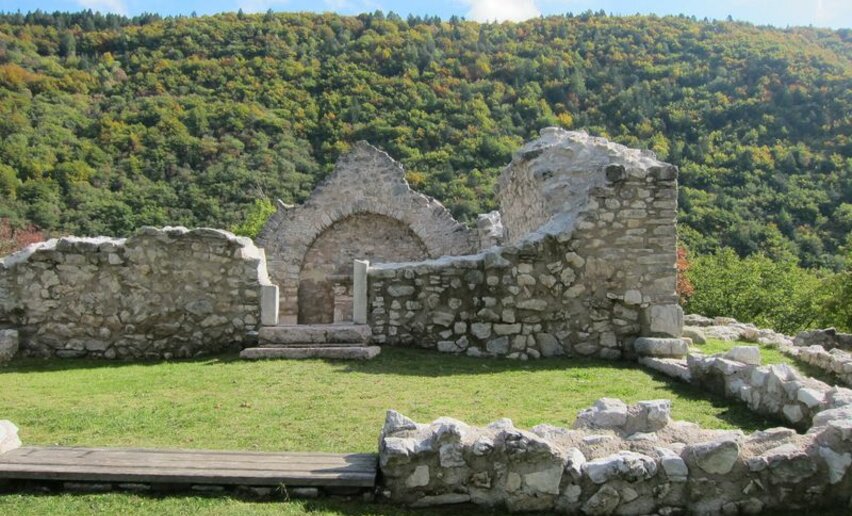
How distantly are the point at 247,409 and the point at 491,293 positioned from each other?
14.8 feet

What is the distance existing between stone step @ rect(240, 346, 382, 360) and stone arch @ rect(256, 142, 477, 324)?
6804 millimetres

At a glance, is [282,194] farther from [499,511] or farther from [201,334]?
[499,511]

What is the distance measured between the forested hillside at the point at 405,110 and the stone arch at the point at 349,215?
51.0 feet

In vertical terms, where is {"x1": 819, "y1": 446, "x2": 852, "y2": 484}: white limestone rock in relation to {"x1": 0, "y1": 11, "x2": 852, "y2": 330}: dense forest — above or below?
below

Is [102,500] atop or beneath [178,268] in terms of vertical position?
beneath

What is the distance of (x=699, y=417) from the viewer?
6660 mm

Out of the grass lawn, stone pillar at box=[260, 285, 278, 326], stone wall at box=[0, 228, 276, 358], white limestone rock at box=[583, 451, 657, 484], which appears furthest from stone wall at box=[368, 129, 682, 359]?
white limestone rock at box=[583, 451, 657, 484]

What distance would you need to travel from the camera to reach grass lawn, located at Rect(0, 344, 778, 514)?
5.68 metres

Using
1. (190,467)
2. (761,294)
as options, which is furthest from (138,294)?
(761,294)

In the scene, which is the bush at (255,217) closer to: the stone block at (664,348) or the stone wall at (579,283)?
the stone wall at (579,283)

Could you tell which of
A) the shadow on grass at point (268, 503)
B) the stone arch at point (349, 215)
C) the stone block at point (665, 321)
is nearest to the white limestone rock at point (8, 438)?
the shadow on grass at point (268, 503)

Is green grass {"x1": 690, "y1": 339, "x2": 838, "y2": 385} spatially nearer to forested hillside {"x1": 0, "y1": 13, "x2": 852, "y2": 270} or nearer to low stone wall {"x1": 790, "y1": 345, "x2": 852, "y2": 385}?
low stone wall {"x1": 790, "y1": 345, "x2": 852, "y2": 385}

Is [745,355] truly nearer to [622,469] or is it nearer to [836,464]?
[836,464]

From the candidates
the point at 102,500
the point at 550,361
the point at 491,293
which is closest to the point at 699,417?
the point at 550,361
